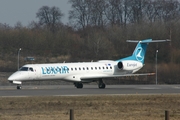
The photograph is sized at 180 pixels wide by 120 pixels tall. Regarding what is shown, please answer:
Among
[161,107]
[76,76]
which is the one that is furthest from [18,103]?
[76,76]

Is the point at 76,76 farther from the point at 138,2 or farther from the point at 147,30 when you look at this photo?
the point at 138,2

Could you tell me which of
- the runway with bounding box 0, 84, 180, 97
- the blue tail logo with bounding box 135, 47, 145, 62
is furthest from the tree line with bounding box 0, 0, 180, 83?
the runway with bounding box 0, 84, 180, 97

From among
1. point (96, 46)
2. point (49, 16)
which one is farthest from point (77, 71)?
point (49, 16)

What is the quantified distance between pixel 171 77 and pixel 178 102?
98.8 feet

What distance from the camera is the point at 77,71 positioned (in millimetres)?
48125

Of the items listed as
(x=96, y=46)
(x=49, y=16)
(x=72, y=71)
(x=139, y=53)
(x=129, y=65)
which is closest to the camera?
(x=72, y=71)

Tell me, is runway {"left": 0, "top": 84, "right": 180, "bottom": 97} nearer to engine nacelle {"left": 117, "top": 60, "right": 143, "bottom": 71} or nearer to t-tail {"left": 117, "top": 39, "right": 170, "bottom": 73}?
engine nacelle {"left": 117, "top": 60, "right": 143, "bottom": 71}

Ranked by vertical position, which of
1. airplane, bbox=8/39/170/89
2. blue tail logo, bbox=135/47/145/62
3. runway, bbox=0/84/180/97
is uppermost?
blue tail logo, bbox=135/47/145/62

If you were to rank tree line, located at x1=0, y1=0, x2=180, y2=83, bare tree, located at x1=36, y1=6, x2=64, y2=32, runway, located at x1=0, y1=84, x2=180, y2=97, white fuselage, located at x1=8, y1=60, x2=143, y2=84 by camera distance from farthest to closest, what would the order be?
bare tree, located at x1=36, y1=6, x2=64, y2=32
tree line, located at x1=0, y1=0, x2=180, y2=83
white fuselage, located at x1=8, y1=60, x2=143, y2=84
runway, located at x1=0, y1=84, x2=180, y2=97

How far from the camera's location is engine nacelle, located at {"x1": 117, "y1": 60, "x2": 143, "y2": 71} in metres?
49.4

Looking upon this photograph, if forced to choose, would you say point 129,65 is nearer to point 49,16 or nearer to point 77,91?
point 77,91

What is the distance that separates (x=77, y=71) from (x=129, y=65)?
5220mm

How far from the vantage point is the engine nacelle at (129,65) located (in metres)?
49.4

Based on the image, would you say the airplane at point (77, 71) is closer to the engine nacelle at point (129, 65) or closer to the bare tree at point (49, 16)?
the engine nacelle at point (129, 65)
